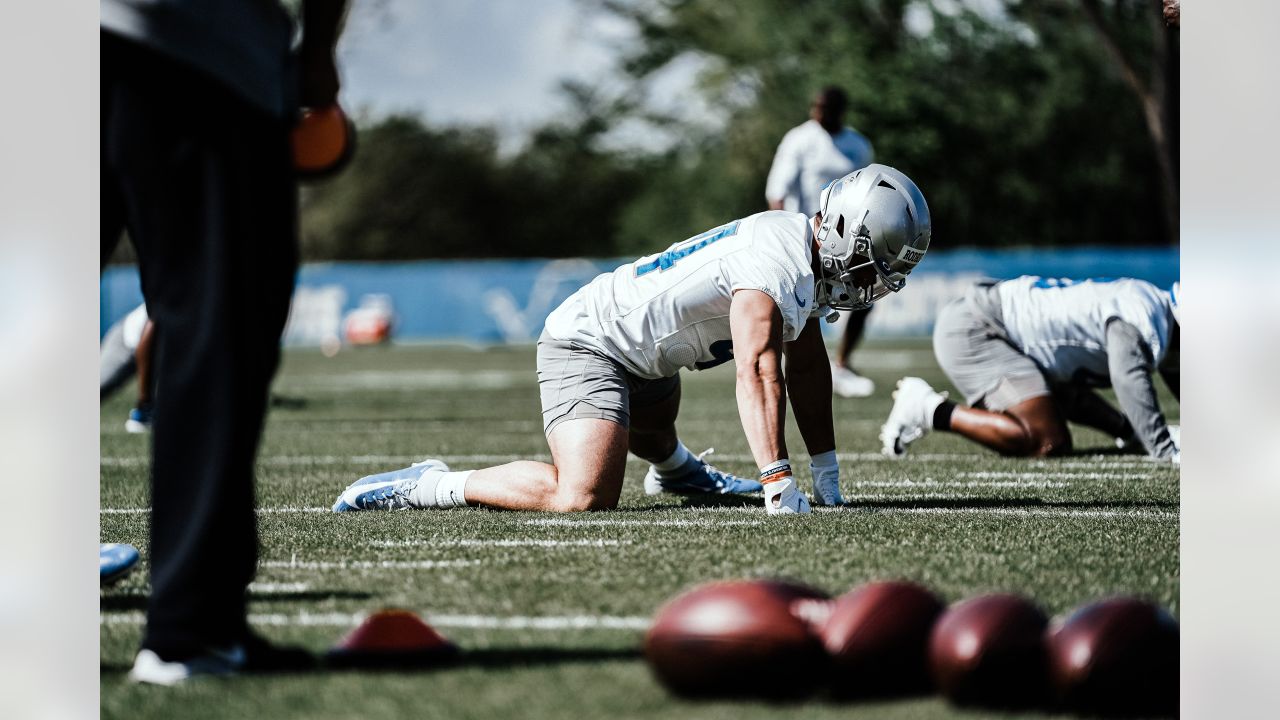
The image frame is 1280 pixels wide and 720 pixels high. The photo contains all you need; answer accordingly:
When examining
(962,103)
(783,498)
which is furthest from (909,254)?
(962,103)

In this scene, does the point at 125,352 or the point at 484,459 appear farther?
the point at 125,352

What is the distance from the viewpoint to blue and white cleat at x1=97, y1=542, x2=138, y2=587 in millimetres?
3908

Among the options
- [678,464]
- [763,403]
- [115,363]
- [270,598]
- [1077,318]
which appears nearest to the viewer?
[270,598]

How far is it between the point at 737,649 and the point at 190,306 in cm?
125

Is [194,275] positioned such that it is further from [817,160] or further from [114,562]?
[817,160]

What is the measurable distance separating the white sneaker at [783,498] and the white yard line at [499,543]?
626 millimetres

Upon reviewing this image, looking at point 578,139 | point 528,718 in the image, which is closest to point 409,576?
point 528,718

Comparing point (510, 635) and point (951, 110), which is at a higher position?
point (951, 110)

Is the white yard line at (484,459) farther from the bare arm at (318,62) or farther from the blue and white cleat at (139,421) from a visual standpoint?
the bare arm at (318,62)

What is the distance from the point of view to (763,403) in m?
4.69

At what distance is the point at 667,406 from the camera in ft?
18.4

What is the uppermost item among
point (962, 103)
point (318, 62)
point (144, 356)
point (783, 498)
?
point (962, 103)

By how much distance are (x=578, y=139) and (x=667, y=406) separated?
5141 cm
